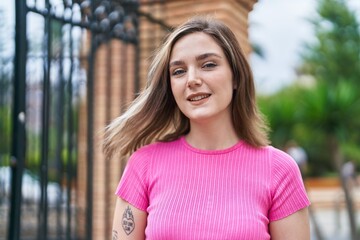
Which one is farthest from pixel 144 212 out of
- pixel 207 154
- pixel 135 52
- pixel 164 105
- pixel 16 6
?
pixel 135 52

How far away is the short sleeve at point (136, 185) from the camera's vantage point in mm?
1857

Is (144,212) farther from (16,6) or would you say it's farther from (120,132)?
(16,6)

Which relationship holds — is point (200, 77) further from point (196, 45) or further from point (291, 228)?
point (291, 228)

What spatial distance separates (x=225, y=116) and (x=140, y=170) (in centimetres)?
37

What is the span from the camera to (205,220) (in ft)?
5.75

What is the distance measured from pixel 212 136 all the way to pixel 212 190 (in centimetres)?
22

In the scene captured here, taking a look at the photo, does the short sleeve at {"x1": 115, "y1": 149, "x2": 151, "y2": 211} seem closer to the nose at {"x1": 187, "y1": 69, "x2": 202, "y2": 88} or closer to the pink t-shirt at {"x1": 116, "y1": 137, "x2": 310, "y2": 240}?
the pink t-shirt at {"x1": 116, "y1": 137, "x2": 310, "y2": 240}

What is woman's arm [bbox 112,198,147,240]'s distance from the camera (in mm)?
1846

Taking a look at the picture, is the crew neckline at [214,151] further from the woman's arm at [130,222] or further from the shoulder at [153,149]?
the woman's arm at [130,222]

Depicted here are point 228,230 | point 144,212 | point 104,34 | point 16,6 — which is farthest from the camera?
point 104,34

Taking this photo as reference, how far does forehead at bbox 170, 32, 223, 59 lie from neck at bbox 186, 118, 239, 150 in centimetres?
26

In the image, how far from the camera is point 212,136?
1.95 meters

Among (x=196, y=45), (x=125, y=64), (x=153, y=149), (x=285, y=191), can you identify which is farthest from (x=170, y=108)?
(x=125, y=64)

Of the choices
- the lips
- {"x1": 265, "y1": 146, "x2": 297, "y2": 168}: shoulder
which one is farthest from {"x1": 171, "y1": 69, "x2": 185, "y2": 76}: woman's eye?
{"x1": 265, "y1": 146, "x2": 297, "y2": 168}: shoulder
